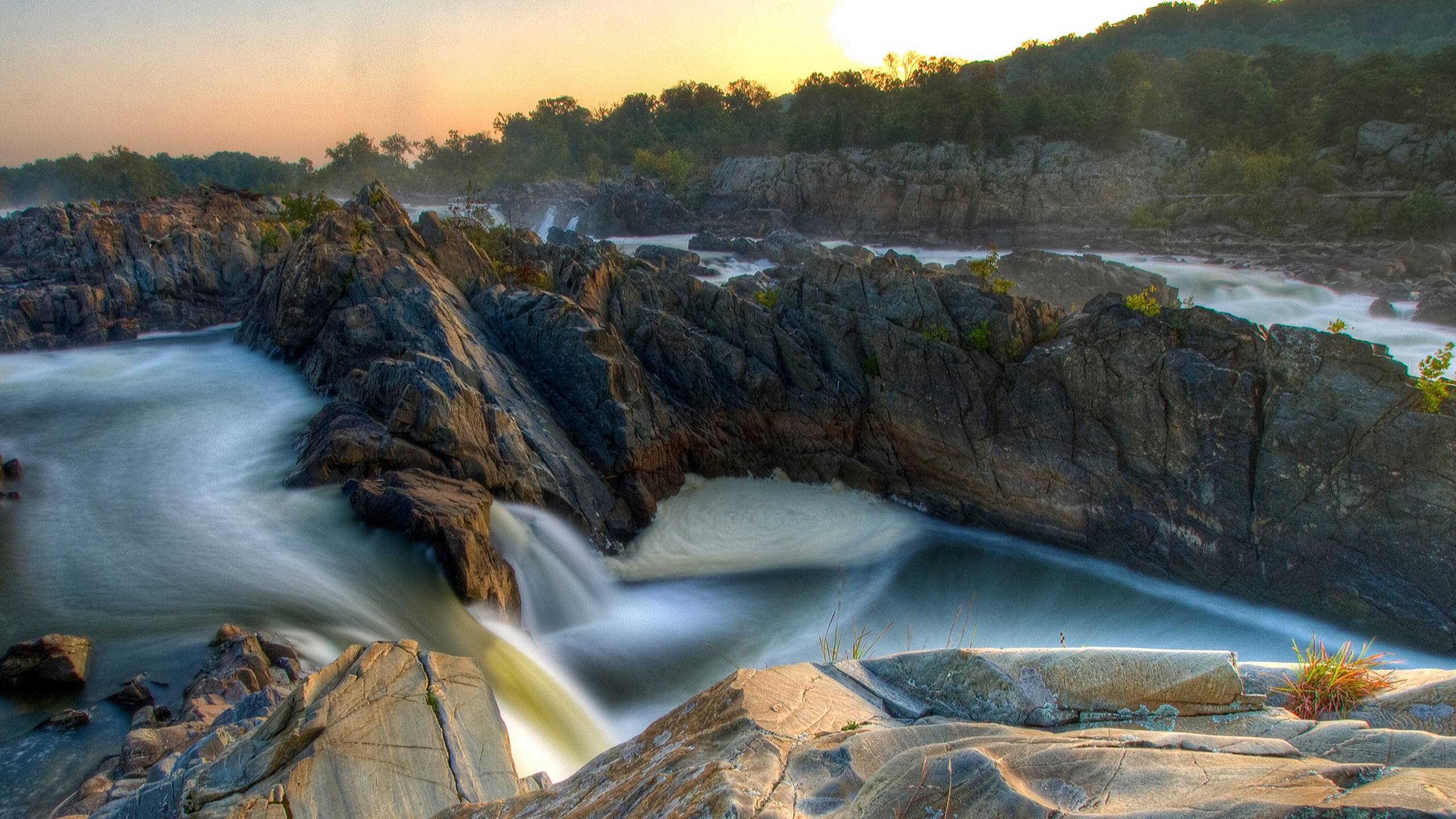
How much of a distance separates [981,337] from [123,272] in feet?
88.0

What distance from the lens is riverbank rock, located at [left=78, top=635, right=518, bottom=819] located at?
4.94 m

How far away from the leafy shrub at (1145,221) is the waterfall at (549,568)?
140 ft

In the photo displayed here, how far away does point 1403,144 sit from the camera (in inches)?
1697

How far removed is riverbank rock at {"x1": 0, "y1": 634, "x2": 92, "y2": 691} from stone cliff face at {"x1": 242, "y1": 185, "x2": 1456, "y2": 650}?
4.42 m

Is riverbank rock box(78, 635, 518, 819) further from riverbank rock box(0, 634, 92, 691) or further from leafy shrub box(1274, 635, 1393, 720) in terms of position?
leafy shrub box(1274, 635, 1393, 720)

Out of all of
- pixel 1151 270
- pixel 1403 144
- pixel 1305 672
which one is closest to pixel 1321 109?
pixel 1403 144

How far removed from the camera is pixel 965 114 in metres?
55.9

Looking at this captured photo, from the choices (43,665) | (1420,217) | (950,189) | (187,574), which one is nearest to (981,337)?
(187,574)

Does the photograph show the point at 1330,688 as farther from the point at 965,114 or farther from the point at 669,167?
the point at 669,167

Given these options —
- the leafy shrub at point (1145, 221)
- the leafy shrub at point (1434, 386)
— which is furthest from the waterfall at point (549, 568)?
the leafy shrub at point (1145, 221)

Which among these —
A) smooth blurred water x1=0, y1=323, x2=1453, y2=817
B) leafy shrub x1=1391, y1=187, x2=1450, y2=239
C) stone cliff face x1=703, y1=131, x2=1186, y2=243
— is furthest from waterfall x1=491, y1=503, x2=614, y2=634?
leafy shrub x1=1391, y1=187, x2=1450, y2=239

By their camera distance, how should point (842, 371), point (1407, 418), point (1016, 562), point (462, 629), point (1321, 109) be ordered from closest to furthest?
point (462, 629), point (1407, 418), point (1016, 562), point (842, 371), point (1321, 109)

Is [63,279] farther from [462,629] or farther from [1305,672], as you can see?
[1305,672]

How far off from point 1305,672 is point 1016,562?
11636 millimetres
